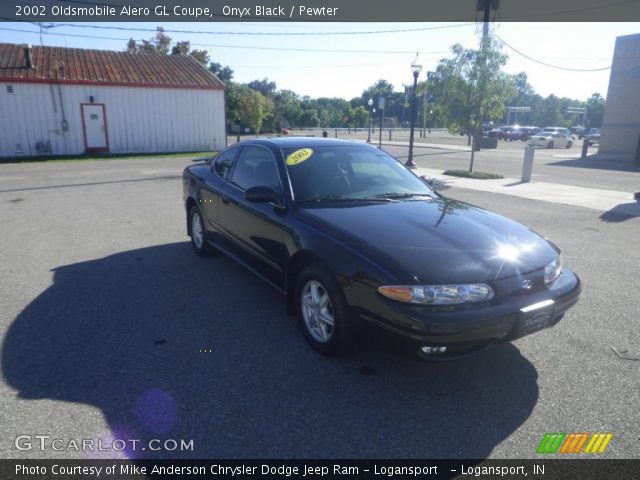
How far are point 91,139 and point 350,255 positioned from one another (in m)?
24.2

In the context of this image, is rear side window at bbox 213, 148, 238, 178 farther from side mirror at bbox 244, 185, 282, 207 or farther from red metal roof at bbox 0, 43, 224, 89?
red metal roof at bbox 0, 43, 224, 89

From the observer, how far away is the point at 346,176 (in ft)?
14.5

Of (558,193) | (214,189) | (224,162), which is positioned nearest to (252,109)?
(558,193)

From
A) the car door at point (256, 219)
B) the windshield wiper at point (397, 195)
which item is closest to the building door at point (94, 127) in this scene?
the car door at point (256, 219)

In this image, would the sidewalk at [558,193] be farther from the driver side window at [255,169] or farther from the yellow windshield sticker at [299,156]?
the driver side window at [255,169]

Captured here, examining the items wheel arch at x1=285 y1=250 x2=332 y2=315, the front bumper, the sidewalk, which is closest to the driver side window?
wheel arch at x1=285 y1=250 x2=332 y2=315

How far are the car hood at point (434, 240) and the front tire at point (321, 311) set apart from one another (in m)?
0.34

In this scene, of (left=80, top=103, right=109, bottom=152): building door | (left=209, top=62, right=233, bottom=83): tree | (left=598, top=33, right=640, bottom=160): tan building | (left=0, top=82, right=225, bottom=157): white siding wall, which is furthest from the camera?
(left=209, top=62, right=233, bottom=83): tree

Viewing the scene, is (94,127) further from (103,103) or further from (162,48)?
(162,48)

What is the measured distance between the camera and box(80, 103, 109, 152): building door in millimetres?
23062

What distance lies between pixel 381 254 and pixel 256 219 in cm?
168

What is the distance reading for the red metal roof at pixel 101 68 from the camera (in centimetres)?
2178

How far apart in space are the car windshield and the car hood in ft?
0.87

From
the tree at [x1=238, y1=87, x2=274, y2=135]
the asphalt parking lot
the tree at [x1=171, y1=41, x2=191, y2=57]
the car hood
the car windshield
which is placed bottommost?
the asphalt parking lot
